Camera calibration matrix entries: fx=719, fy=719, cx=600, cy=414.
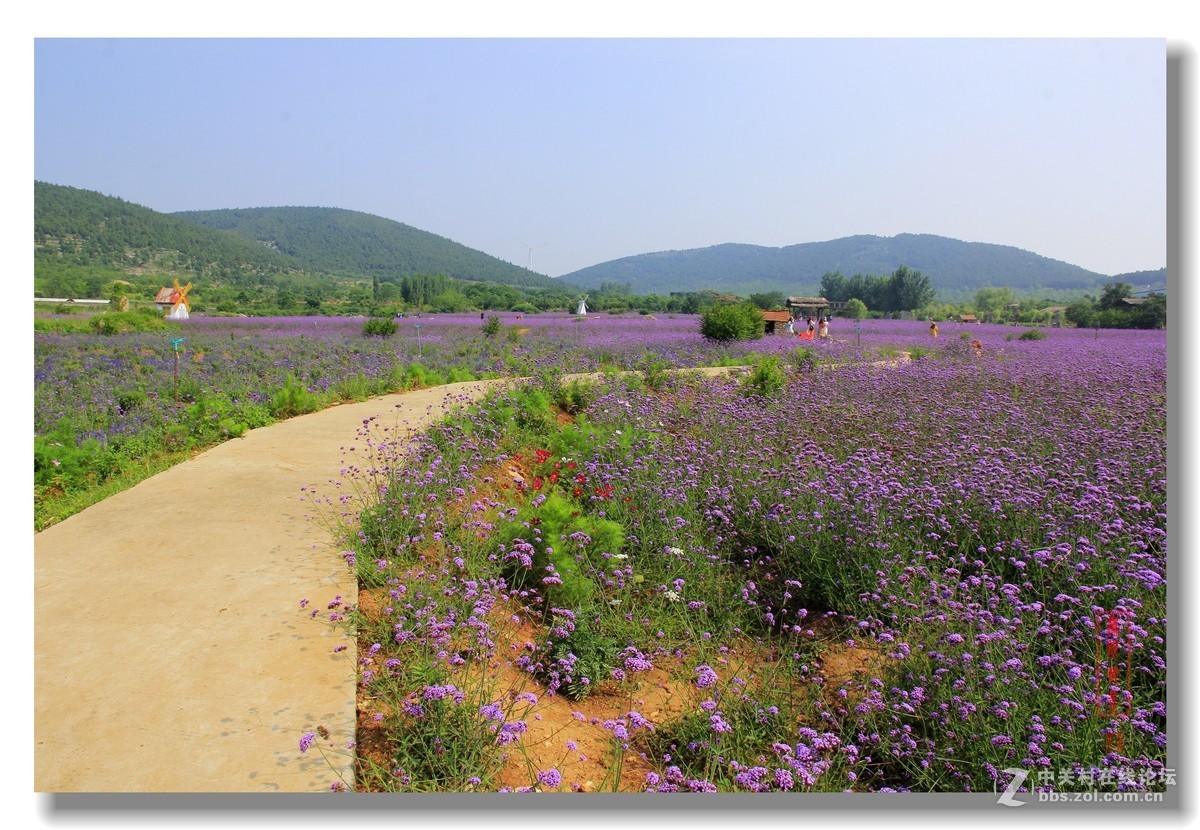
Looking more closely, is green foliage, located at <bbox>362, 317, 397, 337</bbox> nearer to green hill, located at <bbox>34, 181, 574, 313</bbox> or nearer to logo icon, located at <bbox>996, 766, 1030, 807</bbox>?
green hill, located at <bbox>34, 181, 574, 313</bbox>

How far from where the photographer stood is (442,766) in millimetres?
2191

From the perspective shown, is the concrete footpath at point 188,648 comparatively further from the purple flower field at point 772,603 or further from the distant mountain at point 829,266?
the distant mountain at point 829,266

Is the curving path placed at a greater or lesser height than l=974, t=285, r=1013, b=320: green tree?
lesser

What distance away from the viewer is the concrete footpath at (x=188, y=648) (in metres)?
2.15

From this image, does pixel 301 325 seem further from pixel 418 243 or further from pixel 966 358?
pixel 418 243

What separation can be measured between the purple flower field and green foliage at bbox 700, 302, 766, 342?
857 cm

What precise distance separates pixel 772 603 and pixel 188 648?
2750 millimetres

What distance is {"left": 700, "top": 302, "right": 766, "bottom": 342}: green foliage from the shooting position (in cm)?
1486

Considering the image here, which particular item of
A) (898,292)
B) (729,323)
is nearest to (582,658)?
(729,323)

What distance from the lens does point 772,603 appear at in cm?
388

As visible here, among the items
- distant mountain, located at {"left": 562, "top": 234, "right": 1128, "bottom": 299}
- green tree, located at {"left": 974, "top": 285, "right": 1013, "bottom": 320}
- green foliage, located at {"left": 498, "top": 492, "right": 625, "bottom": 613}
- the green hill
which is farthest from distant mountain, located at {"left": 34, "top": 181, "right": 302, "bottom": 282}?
green tree, located at {"left": 974, "top": 285, "right": 1013, "bottom": 320}

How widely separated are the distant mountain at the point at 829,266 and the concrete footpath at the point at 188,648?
2500 centimetres

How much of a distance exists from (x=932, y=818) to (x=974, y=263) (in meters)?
62.0

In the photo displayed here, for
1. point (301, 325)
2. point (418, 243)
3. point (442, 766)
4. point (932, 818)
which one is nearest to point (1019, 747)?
point (932, 818)
